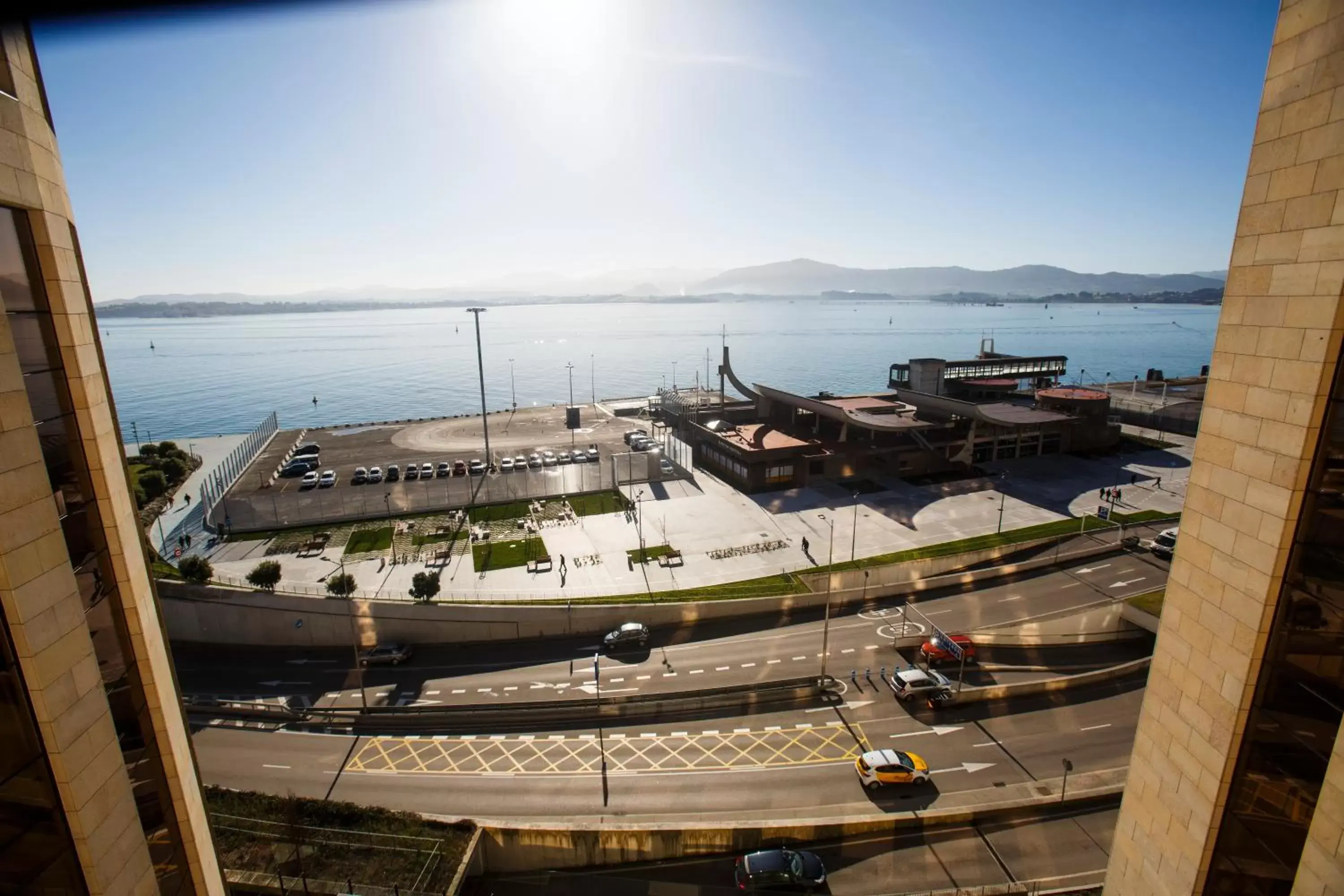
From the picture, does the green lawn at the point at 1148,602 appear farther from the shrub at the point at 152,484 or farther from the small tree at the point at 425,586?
the shrub at the point at 152,484

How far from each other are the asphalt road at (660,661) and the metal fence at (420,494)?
12.4 metres

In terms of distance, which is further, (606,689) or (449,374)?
(449,374)

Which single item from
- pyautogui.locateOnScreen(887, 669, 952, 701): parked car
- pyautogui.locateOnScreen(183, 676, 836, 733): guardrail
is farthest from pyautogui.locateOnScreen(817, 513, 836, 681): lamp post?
pyautogui.locateOnScreen(887, 669, 952, 701): parked car

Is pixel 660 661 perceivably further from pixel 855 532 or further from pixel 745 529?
pixel 855 532

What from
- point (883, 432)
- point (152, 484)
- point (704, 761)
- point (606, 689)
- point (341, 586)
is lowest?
point (606, 689)

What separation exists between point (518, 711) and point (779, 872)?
1100 centimetres

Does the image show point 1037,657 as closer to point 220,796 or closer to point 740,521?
point 740,521

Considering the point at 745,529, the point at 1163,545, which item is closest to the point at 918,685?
the point at 745,529

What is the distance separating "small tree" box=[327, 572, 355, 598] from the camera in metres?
27.0

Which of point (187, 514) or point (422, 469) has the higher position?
point (422, 469)

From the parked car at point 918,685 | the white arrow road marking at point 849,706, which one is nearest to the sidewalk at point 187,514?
the white arrow road marking at point 849,706

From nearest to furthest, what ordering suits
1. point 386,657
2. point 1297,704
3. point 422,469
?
point 1297,704, point 386,657, point 422,469

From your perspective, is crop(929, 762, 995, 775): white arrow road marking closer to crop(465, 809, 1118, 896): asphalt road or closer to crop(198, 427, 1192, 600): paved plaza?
crop(465, 809, 1118, 896): asphalt road

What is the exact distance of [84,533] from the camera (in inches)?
262
